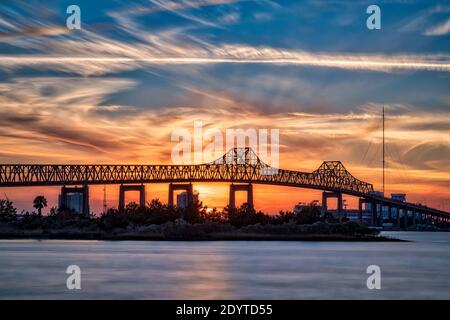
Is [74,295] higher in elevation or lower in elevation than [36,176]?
lower

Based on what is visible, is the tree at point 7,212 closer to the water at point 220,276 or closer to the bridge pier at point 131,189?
the bridge pier at point 131,189

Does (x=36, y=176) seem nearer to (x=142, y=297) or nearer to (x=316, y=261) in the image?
(x=316, y=261)

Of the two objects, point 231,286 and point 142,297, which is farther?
point 231,286

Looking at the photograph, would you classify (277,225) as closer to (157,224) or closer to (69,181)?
(157,224)

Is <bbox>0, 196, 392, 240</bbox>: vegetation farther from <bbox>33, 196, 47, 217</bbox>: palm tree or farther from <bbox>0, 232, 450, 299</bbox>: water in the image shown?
<bbox>0, 232, 450, 299</bbox>: water

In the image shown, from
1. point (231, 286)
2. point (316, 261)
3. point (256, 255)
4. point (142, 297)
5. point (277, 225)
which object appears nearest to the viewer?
point (142, 297)
